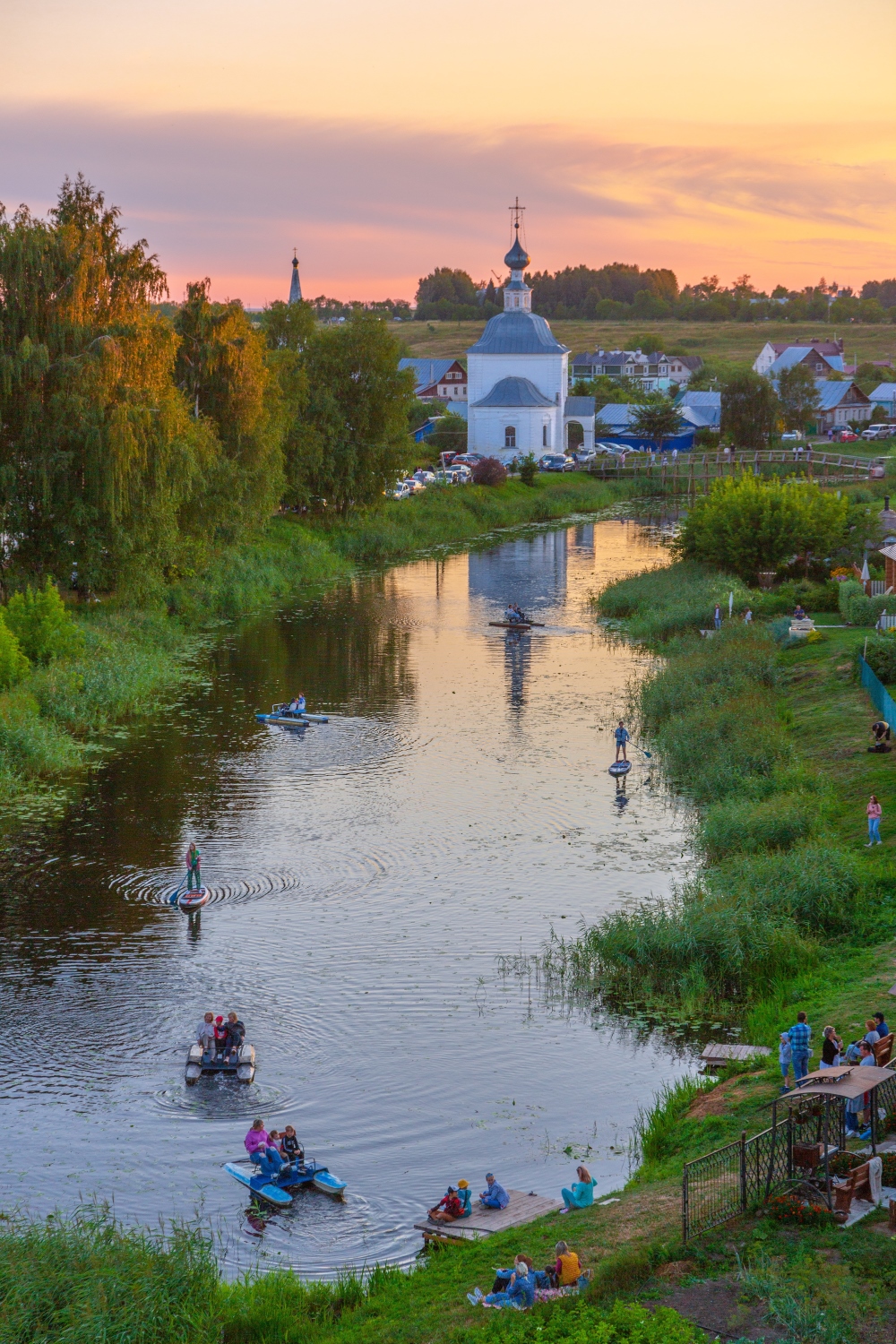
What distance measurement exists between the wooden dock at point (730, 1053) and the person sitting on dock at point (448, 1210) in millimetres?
5201

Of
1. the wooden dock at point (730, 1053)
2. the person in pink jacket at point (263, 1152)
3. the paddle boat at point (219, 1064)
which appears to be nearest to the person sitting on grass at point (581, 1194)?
the person in pink jacket at point (263, 1152)

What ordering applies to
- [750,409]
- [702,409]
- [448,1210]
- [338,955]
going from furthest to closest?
[702,409] → [750,409] → [338,955] → [448,1210]

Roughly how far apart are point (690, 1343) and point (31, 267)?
3868 cm

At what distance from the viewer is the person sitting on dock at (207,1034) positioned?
66.4 ft

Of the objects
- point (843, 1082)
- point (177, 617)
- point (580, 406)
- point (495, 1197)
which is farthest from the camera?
point (580, 406)

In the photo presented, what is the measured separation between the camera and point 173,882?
27.6 m

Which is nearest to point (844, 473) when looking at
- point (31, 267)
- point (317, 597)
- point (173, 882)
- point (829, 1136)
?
point (317, 597)

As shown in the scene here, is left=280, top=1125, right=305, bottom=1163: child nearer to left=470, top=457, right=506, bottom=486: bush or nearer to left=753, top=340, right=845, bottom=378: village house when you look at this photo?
left=470, top=457, right=506, bottom=486: bush

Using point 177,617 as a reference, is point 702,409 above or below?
above

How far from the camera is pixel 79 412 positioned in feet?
140

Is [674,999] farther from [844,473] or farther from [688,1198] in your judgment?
[844,473]

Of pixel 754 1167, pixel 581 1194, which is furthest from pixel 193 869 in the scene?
pixel 754 1167

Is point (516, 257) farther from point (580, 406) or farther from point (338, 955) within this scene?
point (338, 955)

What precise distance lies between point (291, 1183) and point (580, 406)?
11399 cm
